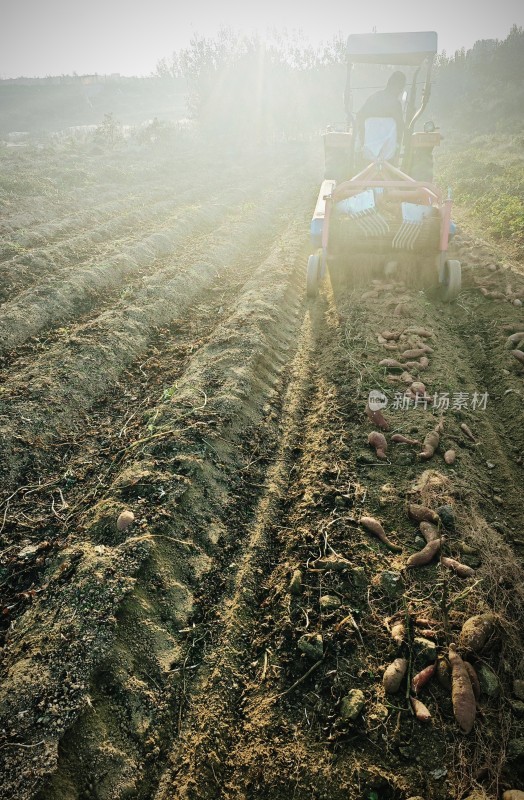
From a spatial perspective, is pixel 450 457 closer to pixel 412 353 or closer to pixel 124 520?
pixel 412 353

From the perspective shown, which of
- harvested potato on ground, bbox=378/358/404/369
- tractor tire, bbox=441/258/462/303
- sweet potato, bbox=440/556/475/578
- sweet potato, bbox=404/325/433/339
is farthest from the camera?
tractor tire, bbox=441/258/462/303

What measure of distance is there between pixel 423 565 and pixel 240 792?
1578mm

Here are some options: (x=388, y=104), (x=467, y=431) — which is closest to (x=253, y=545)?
(x=467, y=431)

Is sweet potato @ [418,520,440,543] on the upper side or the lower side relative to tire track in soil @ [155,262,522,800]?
upper

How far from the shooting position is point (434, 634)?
7.58 ft

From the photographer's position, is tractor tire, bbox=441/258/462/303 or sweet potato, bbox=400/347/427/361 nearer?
sweet potato, bbox=400/347/427/361

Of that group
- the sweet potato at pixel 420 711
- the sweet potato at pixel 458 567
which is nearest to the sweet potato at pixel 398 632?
the sweet potato at pixel 420 711

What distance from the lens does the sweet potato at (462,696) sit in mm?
1984

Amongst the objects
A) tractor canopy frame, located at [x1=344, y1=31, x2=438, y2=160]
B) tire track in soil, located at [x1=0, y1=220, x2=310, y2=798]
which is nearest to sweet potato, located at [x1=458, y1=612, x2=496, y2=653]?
tire track in soil, located at [x1=0, y1=220, x2=310, y2=798]

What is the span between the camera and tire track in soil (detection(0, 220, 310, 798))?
2.01 meters

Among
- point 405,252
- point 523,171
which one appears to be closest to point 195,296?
point 405,252

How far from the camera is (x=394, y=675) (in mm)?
2148

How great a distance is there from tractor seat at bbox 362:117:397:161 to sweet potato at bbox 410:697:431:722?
916 centimetres

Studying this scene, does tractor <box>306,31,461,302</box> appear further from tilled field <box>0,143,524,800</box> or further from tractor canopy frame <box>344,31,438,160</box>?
tilled field <box>0,143,524,800</box>
